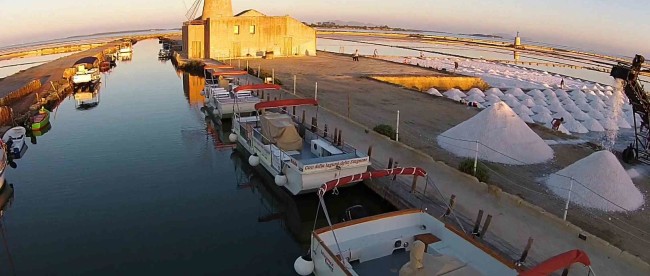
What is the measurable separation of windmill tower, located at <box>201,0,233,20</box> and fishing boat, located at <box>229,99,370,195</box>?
53.6 metres

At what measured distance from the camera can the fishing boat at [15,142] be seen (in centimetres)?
2170

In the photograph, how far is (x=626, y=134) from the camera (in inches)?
1113

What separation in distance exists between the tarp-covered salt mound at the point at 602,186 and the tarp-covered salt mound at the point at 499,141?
308 cm

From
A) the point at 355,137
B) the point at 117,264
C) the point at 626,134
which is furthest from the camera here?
the point at 626,134

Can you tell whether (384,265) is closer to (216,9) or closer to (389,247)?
(389,247)

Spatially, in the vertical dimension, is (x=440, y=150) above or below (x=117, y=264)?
above

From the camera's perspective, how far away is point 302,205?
16.3 metres

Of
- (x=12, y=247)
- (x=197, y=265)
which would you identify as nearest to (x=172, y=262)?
(x=197, y=265)

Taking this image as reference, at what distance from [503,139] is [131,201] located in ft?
46.7

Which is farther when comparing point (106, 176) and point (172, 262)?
point (106, 176)

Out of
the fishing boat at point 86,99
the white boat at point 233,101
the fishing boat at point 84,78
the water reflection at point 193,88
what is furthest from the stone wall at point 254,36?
the white boat at point 233,101

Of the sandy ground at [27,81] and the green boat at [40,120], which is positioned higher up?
the sandy ground at [27,81]

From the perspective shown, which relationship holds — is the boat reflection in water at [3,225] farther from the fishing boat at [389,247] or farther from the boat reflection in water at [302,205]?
the fishing boat at [389,247]

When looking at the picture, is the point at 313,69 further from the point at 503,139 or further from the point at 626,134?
the point at 503,139
